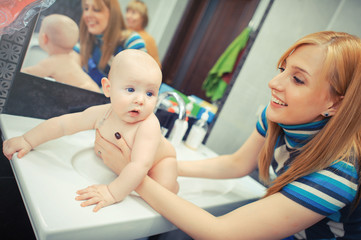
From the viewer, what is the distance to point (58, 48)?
715 mm

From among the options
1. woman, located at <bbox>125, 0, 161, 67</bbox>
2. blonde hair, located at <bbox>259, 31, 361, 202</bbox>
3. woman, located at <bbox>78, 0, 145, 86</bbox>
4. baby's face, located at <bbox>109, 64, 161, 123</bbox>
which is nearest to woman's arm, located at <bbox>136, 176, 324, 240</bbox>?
blonde hair, located at <bbox>259, 31, 361, 202</bbox>

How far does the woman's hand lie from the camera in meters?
0.60

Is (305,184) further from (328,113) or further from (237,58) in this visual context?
(237,58)

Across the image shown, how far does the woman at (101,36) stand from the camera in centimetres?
74

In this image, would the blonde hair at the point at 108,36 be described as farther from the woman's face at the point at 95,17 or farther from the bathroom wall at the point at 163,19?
the bathroom wall at the point at 163,19

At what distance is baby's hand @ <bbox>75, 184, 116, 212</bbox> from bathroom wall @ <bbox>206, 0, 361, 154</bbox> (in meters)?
1.05

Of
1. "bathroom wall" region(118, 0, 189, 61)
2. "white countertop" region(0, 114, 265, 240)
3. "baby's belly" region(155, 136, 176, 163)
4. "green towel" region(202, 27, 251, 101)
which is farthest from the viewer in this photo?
"green towel" region(202, 27, 251, 101)

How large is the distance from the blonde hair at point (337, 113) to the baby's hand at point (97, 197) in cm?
53

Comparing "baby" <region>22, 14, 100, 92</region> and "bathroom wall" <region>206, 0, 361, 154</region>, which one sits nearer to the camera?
"baby" <region>22, 14, 100, 92</region>

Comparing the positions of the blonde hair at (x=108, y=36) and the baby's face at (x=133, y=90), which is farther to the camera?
the blonde hair at (x=108, y=36)

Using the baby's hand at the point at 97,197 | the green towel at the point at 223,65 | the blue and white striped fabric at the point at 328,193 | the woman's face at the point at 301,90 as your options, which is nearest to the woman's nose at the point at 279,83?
the woman's face at the point at 301,90

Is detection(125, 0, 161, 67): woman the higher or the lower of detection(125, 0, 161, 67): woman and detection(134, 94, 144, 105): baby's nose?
the higher

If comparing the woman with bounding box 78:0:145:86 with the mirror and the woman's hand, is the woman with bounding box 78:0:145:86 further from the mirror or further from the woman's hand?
the woman's hand

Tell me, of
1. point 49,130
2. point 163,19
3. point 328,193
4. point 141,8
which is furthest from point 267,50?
point 49,130
